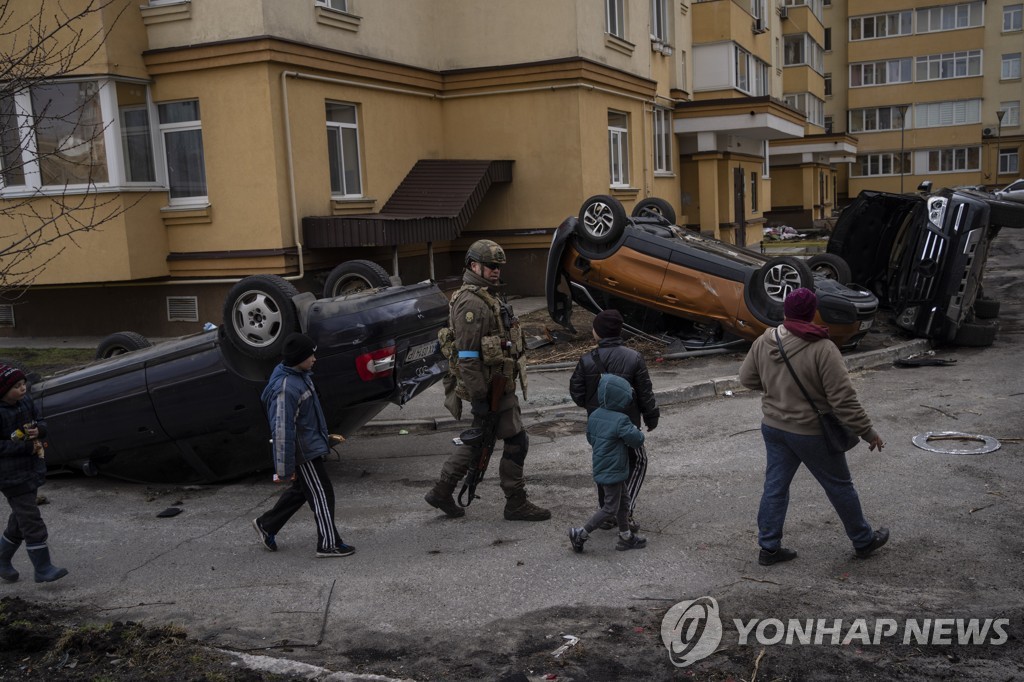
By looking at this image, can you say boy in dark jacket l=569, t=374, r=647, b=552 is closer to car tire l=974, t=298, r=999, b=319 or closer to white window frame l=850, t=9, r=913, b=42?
car tire l=974, t=298, r=999, b=319

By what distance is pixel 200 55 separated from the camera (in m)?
14.5

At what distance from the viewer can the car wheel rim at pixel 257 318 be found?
23.5 feet

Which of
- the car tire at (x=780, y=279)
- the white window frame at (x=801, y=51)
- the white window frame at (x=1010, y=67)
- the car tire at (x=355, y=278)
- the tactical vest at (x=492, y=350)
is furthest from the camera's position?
the white window frame at (x=1010, y=67)

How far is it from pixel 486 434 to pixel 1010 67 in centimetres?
5814

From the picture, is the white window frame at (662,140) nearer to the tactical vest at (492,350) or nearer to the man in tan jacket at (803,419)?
the tactical vest at (492,350)

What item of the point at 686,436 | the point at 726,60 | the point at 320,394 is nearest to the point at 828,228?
the point at 726,60

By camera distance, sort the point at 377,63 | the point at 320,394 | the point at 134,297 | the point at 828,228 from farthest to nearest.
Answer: the point at 828,228
the point at 377,63
the point at 134,297
the point at 320,394

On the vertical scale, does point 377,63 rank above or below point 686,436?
above

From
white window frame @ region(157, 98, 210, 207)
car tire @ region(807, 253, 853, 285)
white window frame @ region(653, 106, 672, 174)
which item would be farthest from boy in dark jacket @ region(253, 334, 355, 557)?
white window frame @ region(653, 106, 672, 174)

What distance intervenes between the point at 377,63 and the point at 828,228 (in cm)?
2859

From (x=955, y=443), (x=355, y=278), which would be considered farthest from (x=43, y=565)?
(x=955, y=443)

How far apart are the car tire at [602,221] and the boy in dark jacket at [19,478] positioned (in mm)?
7613

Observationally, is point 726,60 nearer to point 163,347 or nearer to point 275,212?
point 275,212

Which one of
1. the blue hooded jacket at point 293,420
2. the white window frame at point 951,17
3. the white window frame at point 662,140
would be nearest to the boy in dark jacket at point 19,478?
the blue hooded jacket at point 293,420
